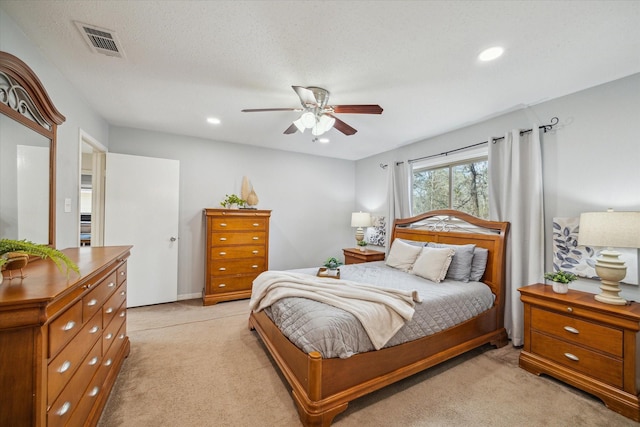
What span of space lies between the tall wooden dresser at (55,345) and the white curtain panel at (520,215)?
360cm

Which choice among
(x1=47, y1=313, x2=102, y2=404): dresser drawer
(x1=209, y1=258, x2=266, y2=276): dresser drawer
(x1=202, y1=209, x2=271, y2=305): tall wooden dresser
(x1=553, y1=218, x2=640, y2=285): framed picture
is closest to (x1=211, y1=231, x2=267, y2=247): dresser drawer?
(x1=202, y1=209, x2=271, y2=305): tall wooden dresser

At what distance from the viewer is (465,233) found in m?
3.28

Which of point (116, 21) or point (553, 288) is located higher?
point (116, 21)

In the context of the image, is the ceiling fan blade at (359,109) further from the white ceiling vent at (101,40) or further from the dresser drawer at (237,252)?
the dresser drawer at (237,252)

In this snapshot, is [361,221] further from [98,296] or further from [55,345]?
[55,345]

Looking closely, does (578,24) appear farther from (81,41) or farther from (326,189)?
(326,189)

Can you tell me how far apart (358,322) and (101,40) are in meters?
2.71

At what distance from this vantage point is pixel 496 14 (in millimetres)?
1562

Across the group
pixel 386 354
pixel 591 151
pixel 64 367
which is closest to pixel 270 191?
pixel 386 354

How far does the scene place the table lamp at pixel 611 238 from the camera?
188cm

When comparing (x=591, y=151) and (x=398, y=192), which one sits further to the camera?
(x=398, y=192)

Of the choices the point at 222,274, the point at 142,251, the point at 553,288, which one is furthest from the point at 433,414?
the point at 142,251

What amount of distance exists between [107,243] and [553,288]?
5056 mm

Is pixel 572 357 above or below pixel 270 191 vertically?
below
